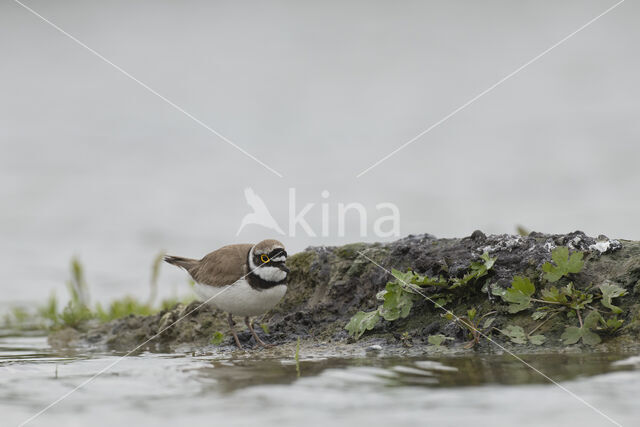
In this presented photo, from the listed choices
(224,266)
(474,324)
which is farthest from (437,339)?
(224,266)

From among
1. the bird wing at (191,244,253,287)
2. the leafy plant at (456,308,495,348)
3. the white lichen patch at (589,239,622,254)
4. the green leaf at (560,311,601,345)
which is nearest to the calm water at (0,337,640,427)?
the green leaf at (560,311,601,345)

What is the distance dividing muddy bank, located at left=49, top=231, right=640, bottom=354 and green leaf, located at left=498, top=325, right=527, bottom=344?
0.15 ft

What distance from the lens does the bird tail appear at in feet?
30.7

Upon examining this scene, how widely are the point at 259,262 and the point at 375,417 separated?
420 cm

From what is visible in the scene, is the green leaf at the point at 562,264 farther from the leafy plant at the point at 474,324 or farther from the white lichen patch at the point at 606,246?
the leafy plant at the point at 474,324

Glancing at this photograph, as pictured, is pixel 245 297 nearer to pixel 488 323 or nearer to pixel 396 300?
pixel 396 300

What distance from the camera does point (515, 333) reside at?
648 centimetres

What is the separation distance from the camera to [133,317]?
10.7 meters

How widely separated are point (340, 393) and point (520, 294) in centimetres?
267

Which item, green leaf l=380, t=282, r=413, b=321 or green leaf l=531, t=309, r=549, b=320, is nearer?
green leaf l=531, t=309, r=549, b=320

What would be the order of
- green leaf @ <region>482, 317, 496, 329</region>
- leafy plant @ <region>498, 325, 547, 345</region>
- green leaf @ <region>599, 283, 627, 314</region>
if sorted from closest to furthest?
green leaf @ <region>599, 283, 627, 314</region>, leafy plant @ <region>498, 325, 547, 345</region>, green leaf @ <region>482, 317, 496, 329</region>

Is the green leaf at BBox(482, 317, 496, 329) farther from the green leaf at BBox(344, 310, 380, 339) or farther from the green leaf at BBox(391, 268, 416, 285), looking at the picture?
the green leaf at BBox(344, 310, 380, 339)

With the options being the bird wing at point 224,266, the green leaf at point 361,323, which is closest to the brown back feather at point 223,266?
the bird wing at point 224,266

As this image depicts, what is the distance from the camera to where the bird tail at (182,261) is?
30.7 feet
